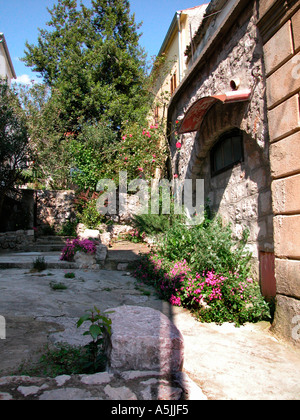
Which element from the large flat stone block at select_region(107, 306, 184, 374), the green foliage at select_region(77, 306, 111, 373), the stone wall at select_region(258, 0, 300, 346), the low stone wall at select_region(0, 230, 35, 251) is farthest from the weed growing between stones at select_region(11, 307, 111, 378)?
the low stone wall at select_region(0, 230, 35, 251)

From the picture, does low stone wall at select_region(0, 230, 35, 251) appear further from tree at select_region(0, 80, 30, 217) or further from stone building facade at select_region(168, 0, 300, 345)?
stone building facade at select_region(168, 0, 300, 345)

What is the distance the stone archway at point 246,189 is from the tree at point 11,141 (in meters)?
6.62

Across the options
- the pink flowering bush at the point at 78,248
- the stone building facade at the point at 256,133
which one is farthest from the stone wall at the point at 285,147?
the pink flowering bush at the point at 78,248

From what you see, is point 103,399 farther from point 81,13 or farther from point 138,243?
point 81,13

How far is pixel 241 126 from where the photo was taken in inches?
161

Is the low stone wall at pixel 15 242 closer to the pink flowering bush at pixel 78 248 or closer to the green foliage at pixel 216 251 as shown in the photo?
the pink flowering bush at pixel 78 248

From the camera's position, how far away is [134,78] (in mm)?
15039

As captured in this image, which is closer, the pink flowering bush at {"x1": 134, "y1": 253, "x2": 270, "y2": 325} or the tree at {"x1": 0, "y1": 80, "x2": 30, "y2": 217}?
the pink flowering bush at {"x1": 134, "y1": 253, "x2": 270, "y2": 325}

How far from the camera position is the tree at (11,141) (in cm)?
945

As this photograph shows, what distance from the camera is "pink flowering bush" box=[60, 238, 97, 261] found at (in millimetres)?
6410

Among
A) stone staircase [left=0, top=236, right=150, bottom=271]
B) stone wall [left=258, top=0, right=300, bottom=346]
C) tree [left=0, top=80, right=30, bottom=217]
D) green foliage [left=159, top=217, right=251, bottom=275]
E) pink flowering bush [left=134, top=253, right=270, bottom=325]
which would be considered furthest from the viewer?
tree [left=0, top=80, right=30, bottom=217]

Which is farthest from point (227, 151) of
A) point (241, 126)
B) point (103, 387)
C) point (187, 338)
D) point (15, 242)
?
point (15, 242)

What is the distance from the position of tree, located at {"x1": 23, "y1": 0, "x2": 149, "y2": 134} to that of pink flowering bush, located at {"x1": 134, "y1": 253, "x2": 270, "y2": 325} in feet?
34.2

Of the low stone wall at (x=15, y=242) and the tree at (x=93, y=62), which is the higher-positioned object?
the tree at (x=93, y=62)
